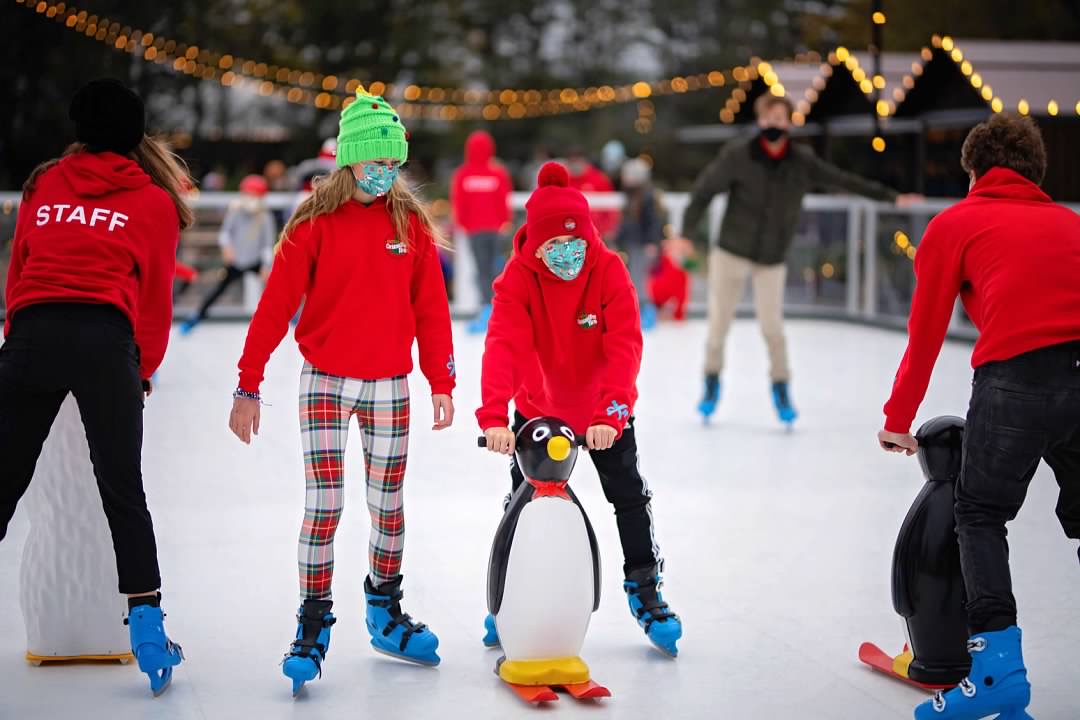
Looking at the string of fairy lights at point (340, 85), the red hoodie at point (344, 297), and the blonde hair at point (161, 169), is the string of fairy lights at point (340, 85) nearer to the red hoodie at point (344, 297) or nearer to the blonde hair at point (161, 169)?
the blonde hair at point (161, 169)

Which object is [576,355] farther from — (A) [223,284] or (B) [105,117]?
(A) [223,284]

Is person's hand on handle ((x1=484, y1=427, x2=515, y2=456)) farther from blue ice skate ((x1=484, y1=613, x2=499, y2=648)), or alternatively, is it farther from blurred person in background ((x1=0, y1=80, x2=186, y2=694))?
blurred person in background ((x1=0, y1=80, x2=186, y2=694))

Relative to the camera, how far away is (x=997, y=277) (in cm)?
331

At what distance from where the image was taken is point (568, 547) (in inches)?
142

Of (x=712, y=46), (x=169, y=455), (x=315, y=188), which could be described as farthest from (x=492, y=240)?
(x=712, y=46)

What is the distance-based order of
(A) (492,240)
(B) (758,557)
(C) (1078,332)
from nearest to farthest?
(C) (1078,332) < (B) (758,557) < (A) (492,240)

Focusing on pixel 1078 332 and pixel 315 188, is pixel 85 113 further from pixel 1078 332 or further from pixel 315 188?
pixel 1078 332

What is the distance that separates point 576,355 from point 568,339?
0.19 ft

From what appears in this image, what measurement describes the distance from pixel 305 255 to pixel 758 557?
225 centimetres

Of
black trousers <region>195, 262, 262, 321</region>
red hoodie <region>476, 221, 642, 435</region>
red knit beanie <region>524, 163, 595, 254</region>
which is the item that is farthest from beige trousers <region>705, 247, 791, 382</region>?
black trousers <region>195, 262, 262, 321</region>

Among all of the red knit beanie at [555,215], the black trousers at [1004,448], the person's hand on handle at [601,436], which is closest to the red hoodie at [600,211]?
the red knit beanie at [555,215]

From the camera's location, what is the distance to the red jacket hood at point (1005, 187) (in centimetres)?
345

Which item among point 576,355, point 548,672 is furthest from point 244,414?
point 548,672

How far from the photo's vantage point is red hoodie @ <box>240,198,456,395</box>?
3707 millimetres
